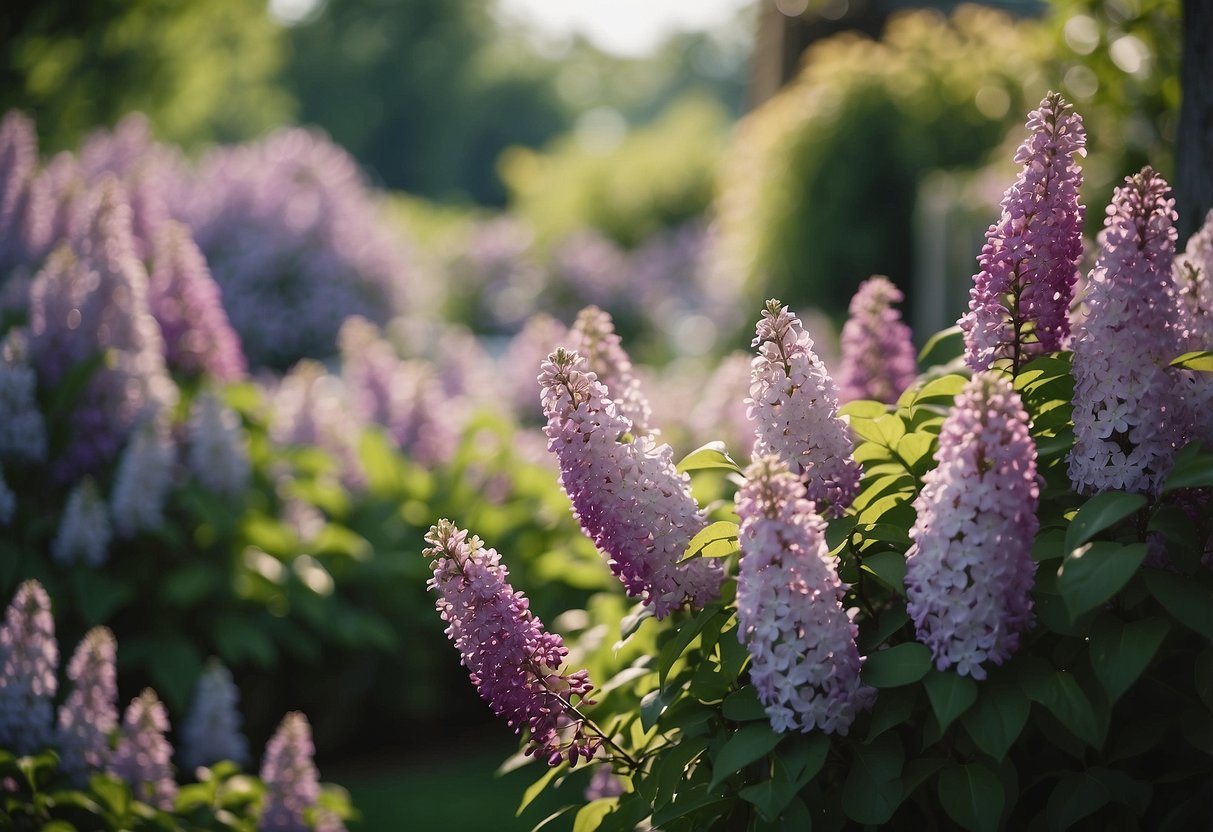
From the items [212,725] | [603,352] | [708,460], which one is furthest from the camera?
[212,725]

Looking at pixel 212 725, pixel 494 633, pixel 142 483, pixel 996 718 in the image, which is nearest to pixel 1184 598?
pixel 996 718

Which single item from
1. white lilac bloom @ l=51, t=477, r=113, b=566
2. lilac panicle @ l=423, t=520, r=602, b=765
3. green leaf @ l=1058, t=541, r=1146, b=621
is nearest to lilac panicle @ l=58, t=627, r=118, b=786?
white lilac bloom @ l=51, t=477, r=113, b=566

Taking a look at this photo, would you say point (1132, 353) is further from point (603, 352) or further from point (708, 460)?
point (603, 352)

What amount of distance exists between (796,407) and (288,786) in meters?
1.93

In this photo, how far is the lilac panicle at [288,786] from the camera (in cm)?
323

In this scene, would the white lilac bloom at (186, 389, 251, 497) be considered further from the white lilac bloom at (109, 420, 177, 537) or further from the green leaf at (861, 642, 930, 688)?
the green leaf at (861, 642, 930, 688)

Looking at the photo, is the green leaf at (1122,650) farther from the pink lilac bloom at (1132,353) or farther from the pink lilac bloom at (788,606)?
the pink lilac bloom at (788,606)

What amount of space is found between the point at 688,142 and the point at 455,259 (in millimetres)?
5934

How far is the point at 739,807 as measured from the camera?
2.19 m

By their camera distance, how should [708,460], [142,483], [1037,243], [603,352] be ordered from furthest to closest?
[142,483]
[603,352]
[708,460]
[1037,243]

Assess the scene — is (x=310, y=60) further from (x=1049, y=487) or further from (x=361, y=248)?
(x=1049, y=487)

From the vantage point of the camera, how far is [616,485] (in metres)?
2.15

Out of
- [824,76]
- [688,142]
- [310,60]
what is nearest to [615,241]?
[688,142]

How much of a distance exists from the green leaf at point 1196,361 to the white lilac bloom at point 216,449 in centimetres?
354
